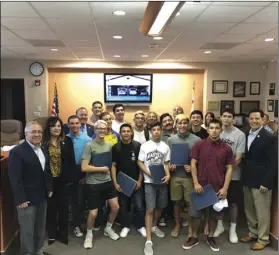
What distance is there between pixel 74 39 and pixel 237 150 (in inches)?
120

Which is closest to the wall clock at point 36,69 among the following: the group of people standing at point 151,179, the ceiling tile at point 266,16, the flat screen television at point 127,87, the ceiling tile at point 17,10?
the flat screen television at point 127,87

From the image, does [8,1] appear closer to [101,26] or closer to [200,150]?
[101,26]

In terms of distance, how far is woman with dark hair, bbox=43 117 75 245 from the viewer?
9.71ft

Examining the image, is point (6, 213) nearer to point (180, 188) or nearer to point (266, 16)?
point (180, 188)

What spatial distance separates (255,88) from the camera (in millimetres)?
7926

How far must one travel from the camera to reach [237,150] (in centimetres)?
319

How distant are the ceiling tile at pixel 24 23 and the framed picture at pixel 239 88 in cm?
523

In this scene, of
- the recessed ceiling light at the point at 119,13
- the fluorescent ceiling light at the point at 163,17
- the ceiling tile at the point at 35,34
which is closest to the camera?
the fluorescent ceiling light at the point at 163,17

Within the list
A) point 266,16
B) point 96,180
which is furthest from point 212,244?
point 266,16

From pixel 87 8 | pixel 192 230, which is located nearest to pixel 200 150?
pixel 192 230

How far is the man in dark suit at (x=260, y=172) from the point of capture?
2998 millimetres

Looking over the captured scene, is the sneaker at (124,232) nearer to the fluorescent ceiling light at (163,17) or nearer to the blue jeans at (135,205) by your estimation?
the blue jeans at (135,205)

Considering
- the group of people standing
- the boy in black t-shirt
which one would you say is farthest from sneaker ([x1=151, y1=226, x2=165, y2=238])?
the boy in black t-shirt

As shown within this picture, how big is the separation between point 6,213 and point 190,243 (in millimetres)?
1766
